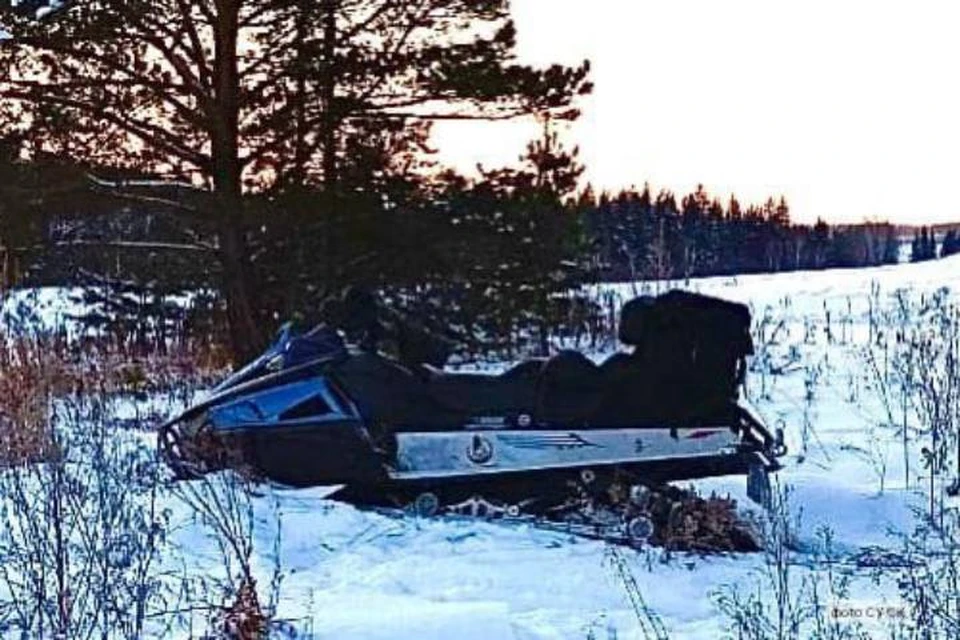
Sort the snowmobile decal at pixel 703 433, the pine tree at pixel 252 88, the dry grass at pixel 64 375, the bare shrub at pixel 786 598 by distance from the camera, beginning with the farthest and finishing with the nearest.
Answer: the pine tree at pixel 252 88 → the snowmobile decal at pixel 703 433 → the dry grass at pixel 64 375 → the bare shrub at pixel 786 598

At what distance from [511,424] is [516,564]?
1.13 metres

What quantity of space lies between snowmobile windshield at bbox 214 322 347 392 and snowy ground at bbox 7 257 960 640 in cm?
60

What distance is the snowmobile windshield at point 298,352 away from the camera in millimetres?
6445

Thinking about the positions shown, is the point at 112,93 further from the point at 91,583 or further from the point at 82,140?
the point at 91,583

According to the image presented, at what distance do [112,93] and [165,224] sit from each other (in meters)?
1.21

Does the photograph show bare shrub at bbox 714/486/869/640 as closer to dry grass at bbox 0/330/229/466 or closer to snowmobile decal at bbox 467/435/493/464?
snowmobile decal at bbox 467/435/493/464

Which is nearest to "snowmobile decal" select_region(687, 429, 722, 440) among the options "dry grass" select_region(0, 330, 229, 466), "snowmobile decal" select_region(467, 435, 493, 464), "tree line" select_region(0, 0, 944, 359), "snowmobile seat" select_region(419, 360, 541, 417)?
"snowmobile seat" select_region(419, 360, 541, 417)

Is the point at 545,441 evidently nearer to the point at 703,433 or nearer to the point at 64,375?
the point at 703,433

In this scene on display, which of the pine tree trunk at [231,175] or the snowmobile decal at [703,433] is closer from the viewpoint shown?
the snowmobile decal at [703,433]

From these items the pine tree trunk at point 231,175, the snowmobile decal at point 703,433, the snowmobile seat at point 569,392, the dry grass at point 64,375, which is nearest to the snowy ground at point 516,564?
the snowmobile decal at point 703,433

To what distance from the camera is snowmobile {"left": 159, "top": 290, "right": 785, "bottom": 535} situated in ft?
20.7

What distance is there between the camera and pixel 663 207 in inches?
993

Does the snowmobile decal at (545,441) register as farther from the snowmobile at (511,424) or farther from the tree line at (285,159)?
the tree line at (285,159)

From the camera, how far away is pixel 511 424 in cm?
636
